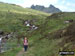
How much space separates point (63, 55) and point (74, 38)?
7087 mm

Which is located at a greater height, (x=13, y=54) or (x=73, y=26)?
(x=73, y=26)

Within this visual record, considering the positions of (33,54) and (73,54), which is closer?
(73,54)

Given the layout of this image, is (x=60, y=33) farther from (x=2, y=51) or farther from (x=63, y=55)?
(x=63, y=55)

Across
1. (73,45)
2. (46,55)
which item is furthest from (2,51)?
(73,45)

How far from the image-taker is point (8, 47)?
47969mm

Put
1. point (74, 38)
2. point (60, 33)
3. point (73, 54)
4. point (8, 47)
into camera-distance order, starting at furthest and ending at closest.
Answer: point (8, 47)
point (60, 33)
point (74, 38)
point (73, 54)

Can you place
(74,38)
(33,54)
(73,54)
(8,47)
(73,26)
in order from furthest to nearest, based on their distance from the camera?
1. (8,47)
2. (73,26)
3. (33,54)
4. (74,38)
5. (73,54)

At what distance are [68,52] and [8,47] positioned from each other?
77.0ft

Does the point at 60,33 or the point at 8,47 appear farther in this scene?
the point at 8,47

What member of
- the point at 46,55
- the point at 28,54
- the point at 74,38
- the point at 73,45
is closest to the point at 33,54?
the point at 28,54

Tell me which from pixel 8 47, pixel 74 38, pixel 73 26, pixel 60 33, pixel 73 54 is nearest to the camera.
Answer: pixel 73 54

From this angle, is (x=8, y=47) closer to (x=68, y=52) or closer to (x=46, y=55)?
(x=46, y=55)

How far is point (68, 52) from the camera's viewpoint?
26578 millimetres

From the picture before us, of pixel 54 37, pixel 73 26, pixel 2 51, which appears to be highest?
pixel 73 26
